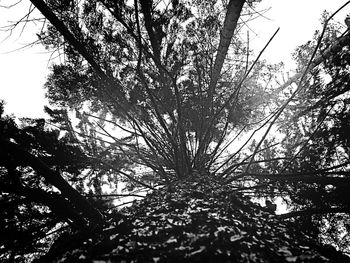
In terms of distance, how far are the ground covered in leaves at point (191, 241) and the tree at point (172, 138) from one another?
13 millimetres

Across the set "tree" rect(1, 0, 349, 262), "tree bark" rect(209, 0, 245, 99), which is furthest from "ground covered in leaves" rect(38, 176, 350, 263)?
"tree bark" rect(209, 0, 245, 99)

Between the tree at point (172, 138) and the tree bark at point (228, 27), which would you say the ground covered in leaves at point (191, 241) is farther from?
the tree bark at point (228, 27)

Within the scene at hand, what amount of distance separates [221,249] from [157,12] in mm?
4991

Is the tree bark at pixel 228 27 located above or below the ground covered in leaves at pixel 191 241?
above

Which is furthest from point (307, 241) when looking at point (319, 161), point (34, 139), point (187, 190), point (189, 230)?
point (34, 139)

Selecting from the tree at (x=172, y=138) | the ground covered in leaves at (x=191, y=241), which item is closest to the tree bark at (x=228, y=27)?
the tree at (x=172, y=138)

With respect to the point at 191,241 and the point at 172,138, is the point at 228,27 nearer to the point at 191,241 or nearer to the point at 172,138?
the point at 172,138

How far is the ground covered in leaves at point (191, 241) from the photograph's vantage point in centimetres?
124

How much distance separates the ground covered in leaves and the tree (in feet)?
0.04

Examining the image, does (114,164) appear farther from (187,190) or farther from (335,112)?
(335,112)

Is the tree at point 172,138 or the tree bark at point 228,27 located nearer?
the tree at point 172,138

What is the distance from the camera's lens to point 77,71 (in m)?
5.12

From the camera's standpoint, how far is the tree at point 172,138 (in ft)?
5.49

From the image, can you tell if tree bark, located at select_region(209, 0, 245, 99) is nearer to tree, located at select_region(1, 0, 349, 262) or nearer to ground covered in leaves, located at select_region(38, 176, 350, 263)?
tree, located at select_region(1, 0, 349, 262)
